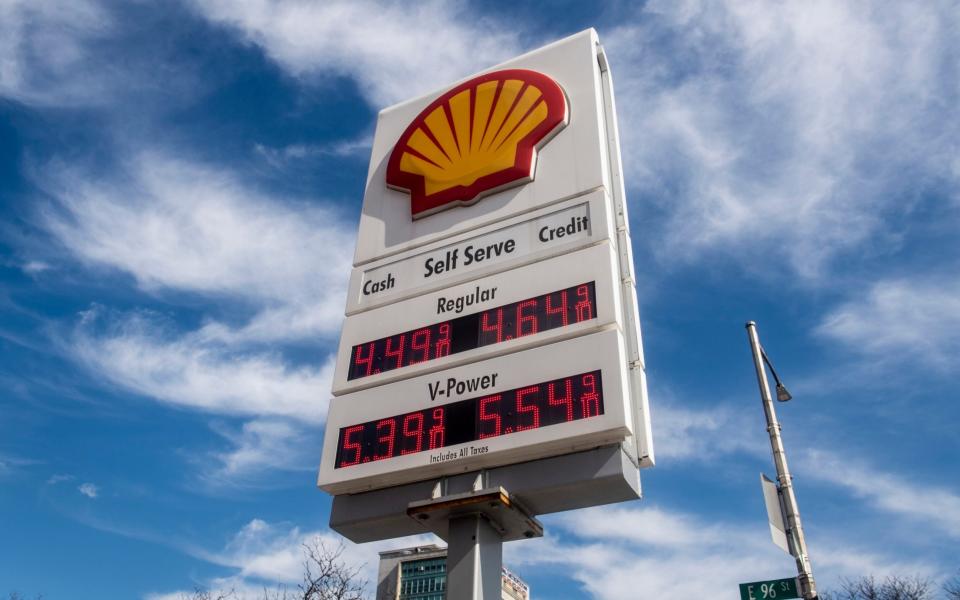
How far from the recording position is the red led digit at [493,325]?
501 inches

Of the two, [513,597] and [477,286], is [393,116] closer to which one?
[477,286]

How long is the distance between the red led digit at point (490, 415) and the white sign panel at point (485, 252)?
2531 millimetres

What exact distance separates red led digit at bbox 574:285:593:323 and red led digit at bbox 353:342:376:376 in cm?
372

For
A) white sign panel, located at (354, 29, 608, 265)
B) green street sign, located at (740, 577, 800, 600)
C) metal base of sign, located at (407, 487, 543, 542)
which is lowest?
green street sign, located at (740, 577, 800, 600)

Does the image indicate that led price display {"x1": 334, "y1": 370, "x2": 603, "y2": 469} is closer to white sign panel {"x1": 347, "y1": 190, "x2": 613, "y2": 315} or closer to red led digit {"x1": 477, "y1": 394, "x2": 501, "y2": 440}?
red led digit {"x1": 477, "y1": 394, "x2": 501, "y2": 440}

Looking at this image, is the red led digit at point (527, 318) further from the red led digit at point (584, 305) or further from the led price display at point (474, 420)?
the led price display at point (474, 420)

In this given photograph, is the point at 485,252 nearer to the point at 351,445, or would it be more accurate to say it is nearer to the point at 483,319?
the point at 483,319

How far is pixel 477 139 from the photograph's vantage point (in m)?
16.2

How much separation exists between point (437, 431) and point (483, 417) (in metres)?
0.79

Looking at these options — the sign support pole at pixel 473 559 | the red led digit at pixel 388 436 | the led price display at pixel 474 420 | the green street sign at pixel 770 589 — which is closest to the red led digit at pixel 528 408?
the led price display at pixel 474 420

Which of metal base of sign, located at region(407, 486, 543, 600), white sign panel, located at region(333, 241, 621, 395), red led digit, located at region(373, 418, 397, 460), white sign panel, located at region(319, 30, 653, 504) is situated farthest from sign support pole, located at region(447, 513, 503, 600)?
white sign panel, located at region(333, 241, 621, 395)

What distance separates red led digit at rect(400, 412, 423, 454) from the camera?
12.2 metres

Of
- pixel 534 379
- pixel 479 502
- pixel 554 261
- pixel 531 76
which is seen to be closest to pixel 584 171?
pixel 554 261

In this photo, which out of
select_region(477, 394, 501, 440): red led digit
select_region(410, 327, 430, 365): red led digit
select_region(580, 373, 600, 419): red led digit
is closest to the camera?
select_region(580, 373, 600, 419): red led digit
